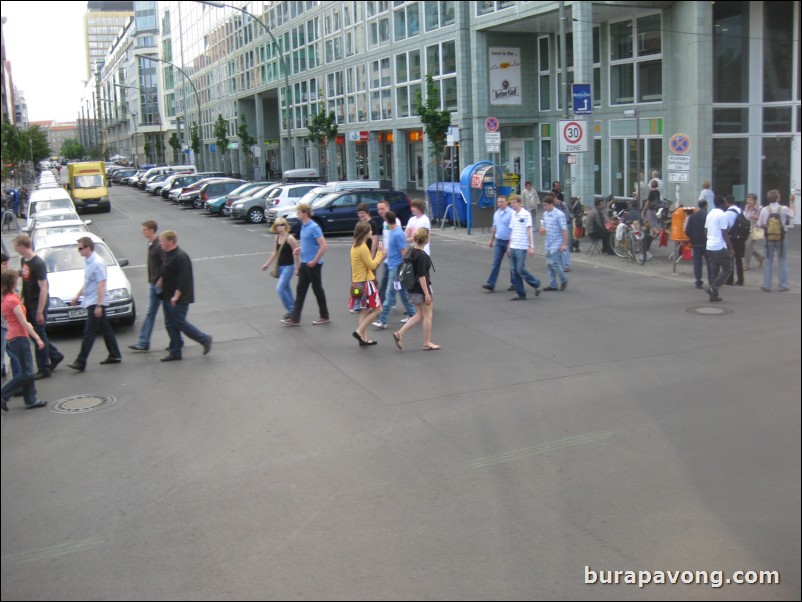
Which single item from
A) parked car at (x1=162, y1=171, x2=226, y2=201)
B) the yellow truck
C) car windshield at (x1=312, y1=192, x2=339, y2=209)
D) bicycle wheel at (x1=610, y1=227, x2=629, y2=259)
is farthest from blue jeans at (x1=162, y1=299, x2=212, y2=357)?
parked car at (x1=162, y1=171, x2=226, y2=201)

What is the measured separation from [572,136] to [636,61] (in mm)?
10732

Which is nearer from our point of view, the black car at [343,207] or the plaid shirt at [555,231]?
the plaid shirt at [555,231]

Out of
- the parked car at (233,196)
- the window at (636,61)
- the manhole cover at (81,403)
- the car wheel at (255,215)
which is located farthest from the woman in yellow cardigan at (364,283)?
the parked car at (233,196)

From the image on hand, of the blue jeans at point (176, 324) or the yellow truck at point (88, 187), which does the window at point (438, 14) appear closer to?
the blue jeans at point (176, 324)

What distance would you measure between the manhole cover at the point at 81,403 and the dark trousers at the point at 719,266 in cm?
922

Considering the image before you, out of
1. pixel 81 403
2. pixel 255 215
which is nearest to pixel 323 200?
pixel 255 215

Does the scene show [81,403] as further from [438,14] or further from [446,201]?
[446,201]

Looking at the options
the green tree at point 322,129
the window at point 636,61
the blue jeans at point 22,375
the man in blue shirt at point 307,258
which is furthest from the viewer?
the green tree at point 322,129

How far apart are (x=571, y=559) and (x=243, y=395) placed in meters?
4.61

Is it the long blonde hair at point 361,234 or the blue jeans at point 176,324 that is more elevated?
→ the long blonde hair at point 361,234

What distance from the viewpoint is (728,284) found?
47.5 feet

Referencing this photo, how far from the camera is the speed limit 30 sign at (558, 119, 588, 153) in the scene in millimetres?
19859

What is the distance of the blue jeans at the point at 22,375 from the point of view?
7.87 m

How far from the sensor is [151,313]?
34.1 feet
